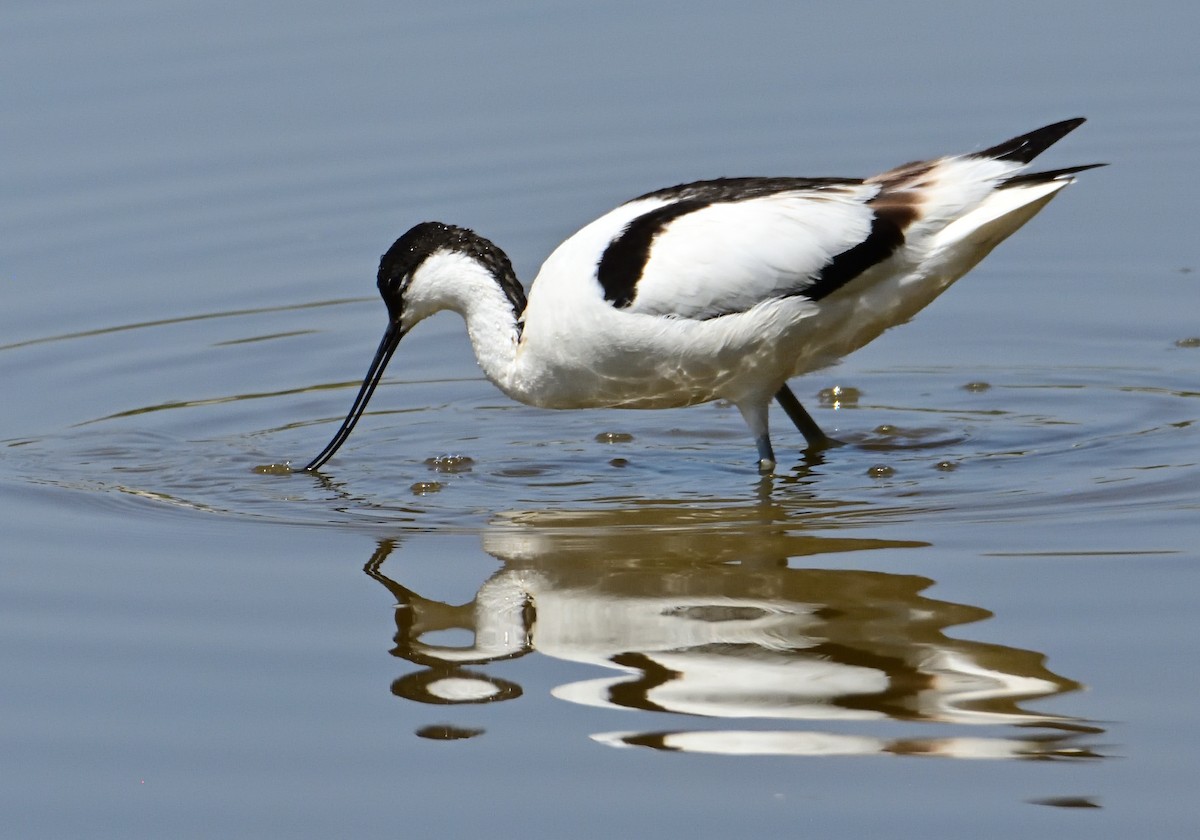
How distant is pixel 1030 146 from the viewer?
665 cm

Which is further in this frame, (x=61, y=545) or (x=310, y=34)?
(x=310, y=34)

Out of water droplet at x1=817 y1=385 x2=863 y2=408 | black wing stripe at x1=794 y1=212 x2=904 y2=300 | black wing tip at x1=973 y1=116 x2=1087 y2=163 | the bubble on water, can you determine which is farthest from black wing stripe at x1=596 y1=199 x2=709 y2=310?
water droplet at x1=817 y1=385 x2=863 y2=408

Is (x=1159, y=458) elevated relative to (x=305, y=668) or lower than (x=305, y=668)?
elevated

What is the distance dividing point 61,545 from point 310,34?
19.9ft

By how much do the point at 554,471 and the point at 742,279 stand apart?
44.9 inches

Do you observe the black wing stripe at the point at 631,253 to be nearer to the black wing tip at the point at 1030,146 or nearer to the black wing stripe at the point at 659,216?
the black wing stripe at the point at 659,216

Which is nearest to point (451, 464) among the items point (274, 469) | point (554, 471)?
point (554, 471)

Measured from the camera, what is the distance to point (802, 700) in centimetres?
463

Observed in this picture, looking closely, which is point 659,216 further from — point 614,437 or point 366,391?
point 366,391

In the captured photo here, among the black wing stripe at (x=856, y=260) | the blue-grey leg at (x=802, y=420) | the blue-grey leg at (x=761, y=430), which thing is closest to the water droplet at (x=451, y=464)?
the blue-grey leg at (x=761, y=430)

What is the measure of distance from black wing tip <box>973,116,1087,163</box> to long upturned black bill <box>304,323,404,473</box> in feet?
7.14

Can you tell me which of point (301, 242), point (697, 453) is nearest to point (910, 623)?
point (697, 453)

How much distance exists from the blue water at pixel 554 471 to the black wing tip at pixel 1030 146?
1.05 m

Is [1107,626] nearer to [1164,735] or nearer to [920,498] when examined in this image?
[1164,735]
